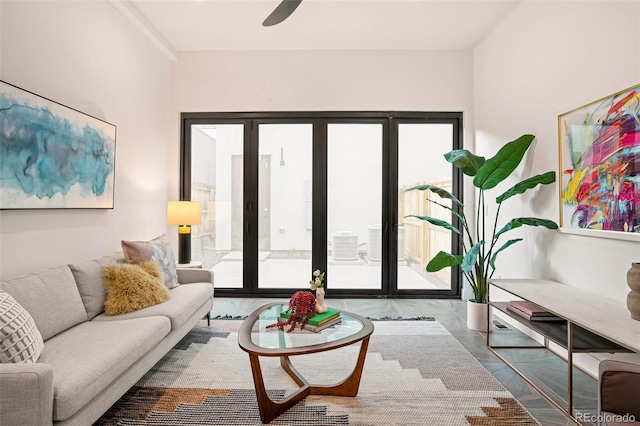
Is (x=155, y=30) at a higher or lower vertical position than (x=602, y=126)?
higher

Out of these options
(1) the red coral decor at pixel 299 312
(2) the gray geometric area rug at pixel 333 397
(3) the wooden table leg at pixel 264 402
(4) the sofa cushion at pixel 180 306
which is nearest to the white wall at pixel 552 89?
(2) the gray geometric area rug at pixel 333 397

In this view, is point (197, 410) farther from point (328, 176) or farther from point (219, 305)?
point (328, 176)

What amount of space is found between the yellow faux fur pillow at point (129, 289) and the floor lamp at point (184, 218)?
1.16m

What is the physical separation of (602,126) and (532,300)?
1.24 metres

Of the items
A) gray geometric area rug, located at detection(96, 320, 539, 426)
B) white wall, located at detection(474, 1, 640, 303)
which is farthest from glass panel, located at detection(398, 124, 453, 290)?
gray geometric area rug, located at detection(96, 320, 539, 426)

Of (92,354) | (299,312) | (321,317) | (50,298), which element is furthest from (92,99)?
(321,317)

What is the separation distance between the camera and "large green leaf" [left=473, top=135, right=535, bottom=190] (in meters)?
2.80

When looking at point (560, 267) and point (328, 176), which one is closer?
point (560, 267)

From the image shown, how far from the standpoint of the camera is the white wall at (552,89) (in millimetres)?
2121

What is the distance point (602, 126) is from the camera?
87.0 inches

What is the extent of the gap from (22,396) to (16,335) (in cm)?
31

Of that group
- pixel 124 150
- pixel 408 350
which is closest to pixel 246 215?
pixel 124 150

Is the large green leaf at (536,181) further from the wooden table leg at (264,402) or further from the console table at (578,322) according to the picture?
the wooden table leg at (264,402)

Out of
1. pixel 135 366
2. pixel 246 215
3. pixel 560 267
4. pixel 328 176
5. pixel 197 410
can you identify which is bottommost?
→ pixel 197 410
